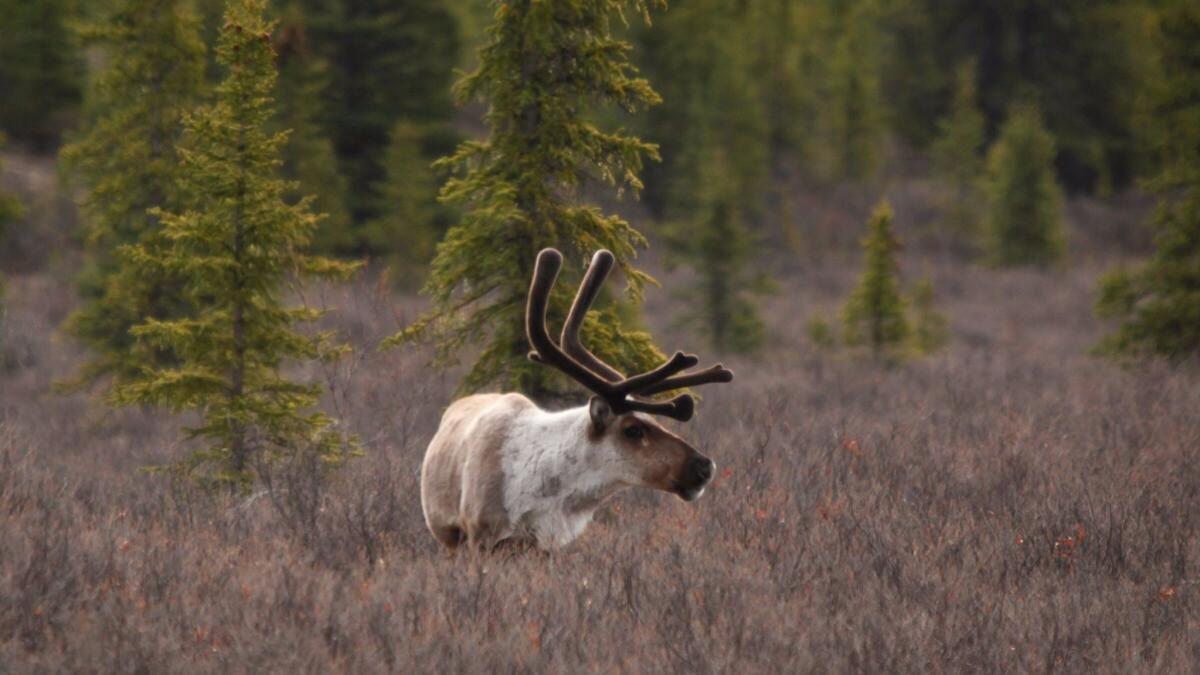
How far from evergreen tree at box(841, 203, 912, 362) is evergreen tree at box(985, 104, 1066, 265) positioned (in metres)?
18.5

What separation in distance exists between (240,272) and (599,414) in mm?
4274

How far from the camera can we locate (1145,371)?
1650 centimetres

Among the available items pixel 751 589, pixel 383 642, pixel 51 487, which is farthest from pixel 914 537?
pixel 51 487

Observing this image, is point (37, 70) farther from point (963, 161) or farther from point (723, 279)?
point (963, 161)

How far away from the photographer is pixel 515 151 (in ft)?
34.3

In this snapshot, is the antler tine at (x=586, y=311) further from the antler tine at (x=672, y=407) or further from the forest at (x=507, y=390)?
the forest at (x=507, y=390)

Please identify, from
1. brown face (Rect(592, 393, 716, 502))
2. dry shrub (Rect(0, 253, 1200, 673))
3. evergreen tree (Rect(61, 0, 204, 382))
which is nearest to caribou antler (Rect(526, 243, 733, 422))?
brown face (Rect(592, 393, 716, 502))

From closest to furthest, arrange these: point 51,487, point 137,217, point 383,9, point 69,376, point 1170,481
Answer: point 51,487 → point 1170,481 → point 137,217 → point 69,376 → point 383,9

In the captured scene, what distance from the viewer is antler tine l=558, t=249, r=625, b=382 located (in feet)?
23.6

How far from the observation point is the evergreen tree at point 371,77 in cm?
2836

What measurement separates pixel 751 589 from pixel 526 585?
1.29 metres

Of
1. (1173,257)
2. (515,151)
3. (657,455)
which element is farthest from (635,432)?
(1173,257)

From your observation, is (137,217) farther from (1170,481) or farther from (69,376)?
(1170,481)

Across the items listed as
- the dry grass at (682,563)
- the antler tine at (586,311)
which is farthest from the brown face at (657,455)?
the dry grass at (682,563)
